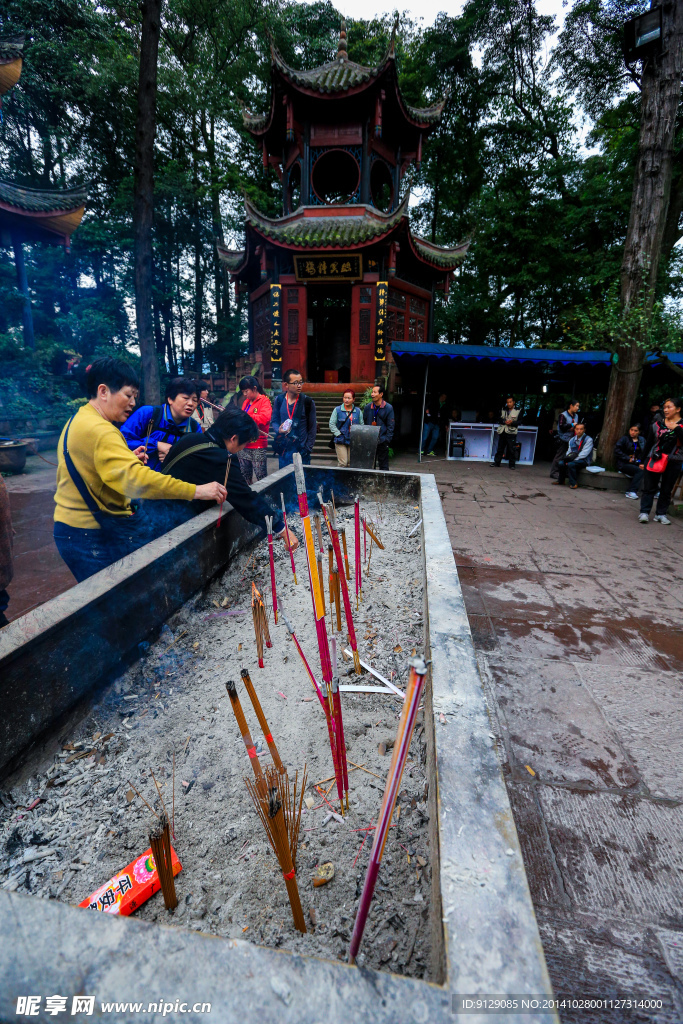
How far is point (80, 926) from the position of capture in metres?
0.93

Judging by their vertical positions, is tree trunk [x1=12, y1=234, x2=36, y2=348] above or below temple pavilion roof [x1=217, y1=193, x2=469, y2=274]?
below

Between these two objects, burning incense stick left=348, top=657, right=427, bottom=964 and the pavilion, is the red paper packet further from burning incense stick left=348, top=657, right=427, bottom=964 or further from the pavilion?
the pavilion

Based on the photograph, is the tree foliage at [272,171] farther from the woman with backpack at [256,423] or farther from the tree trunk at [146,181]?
the woman with backpack at [256,423]

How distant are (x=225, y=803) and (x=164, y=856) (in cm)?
58

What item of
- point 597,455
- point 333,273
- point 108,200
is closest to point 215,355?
point 108,200

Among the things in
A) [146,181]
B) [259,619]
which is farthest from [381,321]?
[259,619]

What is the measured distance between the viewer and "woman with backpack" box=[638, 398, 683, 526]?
6043 mm

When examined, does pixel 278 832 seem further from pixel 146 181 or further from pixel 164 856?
pixel 146 181

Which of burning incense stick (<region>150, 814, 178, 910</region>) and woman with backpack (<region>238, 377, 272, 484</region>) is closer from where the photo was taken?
burning incense stick (<region>150, 814, 178, 910</region>)

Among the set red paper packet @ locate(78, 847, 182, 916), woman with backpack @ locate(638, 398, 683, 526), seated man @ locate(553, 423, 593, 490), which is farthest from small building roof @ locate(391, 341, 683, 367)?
Result: red paper packet @ locate(78, 847, 182, 916)

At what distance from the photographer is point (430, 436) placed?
42.0 ft

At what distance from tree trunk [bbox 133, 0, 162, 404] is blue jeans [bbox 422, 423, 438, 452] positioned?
23.1ft

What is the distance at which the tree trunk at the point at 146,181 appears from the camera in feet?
34.7

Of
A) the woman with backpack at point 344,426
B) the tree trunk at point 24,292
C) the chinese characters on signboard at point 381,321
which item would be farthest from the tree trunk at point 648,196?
the tree trunk at point 24,292
